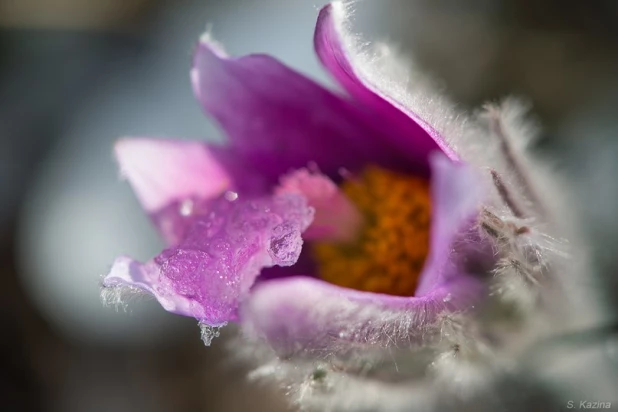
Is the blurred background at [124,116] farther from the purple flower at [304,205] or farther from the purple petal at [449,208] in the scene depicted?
the purple petal at [449,208]

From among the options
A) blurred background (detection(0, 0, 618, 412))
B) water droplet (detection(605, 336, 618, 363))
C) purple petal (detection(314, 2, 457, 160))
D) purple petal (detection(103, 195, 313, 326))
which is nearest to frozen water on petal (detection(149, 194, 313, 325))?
purple petal (detection(103, 195, 313, 326))

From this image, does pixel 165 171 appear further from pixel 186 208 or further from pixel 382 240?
pixel 382 240

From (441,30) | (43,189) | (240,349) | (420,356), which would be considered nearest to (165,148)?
(240,349)

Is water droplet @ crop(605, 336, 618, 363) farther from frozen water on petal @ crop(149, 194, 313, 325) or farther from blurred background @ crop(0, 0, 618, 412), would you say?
blurred background @ crop(0, 0, 618, 412)

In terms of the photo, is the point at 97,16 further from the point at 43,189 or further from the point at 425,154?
the point at 425,154

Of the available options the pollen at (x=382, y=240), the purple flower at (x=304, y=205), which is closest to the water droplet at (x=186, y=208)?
the purple flower at (x=304, y=205)

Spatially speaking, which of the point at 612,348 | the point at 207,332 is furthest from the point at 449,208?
the point at 612,348

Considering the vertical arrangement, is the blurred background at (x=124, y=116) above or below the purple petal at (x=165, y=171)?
above
